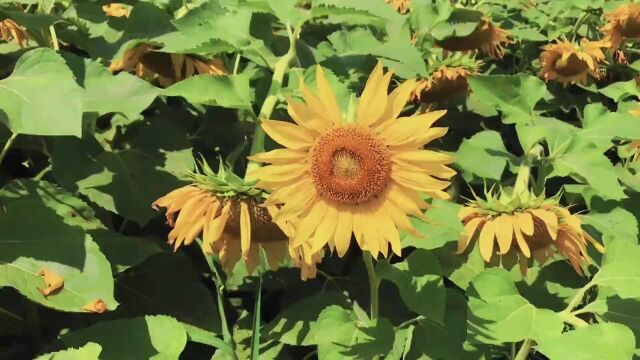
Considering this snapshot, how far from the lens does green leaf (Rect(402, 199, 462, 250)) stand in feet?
4.62

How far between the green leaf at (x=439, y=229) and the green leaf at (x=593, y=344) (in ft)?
0.98

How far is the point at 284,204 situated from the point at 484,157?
75 centimetres

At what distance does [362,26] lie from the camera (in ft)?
7.50

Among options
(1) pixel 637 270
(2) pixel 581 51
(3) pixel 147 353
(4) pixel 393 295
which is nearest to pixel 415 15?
(2) pixel 581 51

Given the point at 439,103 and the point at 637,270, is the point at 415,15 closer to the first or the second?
the point at 439,103

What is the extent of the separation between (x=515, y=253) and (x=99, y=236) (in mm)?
942

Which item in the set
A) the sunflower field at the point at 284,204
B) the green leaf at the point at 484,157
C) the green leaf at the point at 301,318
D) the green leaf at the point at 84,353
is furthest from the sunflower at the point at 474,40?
the green leaf at the point at 84,353

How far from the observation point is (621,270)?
139cm

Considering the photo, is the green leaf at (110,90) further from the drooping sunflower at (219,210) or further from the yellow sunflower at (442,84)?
the yellow sunflower at (442,84)

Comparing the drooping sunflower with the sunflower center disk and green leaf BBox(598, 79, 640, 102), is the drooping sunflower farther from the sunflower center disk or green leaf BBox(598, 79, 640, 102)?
green leaf BBox(598, 79, 640, 102)

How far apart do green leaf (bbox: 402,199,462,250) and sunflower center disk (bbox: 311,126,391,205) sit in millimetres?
220

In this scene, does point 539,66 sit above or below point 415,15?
below

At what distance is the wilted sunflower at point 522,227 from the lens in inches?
52.8

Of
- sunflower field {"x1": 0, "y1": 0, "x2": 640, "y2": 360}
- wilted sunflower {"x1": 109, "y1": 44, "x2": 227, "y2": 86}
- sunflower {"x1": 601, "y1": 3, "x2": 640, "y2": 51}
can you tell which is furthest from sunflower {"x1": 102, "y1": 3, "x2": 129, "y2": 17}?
sunflower {"x1": 601, "y1": 3, "x2": 640, "y2": 51}
